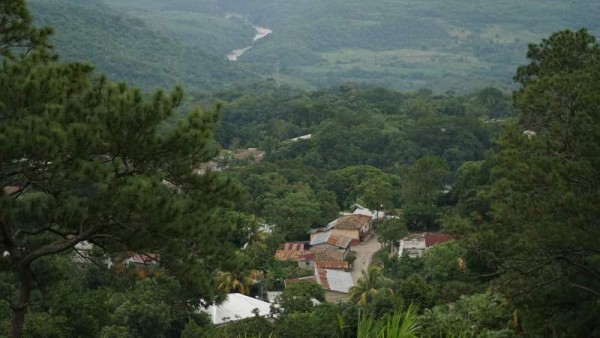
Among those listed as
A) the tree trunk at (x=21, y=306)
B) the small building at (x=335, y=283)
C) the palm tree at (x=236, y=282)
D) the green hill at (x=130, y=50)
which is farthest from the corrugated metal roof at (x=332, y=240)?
the green hill at (x=130, y=50)

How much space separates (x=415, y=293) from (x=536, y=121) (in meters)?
4.16

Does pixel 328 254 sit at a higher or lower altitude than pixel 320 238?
higher

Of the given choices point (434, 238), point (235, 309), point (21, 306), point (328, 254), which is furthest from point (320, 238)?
point (21, 306)

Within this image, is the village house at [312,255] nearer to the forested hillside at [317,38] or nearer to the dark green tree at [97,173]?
the dark green tree at [97,173]

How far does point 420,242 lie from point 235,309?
830 centimetres

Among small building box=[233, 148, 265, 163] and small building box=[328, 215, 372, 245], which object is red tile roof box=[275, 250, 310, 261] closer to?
small building box=[328, 215, 372, 245]

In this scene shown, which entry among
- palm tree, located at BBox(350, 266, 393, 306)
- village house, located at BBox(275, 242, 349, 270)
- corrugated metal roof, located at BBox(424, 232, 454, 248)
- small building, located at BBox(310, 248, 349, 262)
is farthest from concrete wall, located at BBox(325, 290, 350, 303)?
corrugated metal roof, located at BBox(424, 232, 454, 248)

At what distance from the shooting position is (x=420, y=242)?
24.0m

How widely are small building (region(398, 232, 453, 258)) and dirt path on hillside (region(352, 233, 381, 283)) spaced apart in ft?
3.56

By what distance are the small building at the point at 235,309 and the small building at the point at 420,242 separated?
608 cm

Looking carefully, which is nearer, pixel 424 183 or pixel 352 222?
pixel 352 222

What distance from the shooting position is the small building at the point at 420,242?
23058mm

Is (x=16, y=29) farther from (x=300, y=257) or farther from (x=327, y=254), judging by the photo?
(x=327, y=254)

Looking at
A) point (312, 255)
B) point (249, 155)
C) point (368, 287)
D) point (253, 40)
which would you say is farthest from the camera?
point (253, 40)
